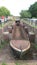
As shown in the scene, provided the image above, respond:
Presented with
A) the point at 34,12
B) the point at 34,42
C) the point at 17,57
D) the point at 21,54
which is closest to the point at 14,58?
the point at 17,57

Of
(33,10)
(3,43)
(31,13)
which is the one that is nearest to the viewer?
(3,43)

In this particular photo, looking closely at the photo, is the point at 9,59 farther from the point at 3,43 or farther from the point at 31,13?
the point at 31,13

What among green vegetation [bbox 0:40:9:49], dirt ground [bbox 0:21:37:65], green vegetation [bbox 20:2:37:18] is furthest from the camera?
green vegetation [bbox 20:2:37:18]

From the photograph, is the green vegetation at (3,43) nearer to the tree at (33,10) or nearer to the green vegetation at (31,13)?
the green vegetation at (31,13)

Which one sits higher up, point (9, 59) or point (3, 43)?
point (9, 59)

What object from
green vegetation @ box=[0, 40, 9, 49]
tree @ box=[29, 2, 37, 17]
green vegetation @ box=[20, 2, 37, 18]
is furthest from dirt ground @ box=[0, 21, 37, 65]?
tree @ box=[29, 2, 37, 17]

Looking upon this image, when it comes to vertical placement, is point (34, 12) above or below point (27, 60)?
below

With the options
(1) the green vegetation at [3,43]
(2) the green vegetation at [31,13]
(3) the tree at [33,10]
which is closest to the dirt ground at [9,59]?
(1) the green vegetation at [3,43]

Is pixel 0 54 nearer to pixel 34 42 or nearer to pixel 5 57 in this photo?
pixel 5 57

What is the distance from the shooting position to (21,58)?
9.87m

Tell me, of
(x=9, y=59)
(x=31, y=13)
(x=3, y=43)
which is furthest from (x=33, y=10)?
(x=9, y=59)

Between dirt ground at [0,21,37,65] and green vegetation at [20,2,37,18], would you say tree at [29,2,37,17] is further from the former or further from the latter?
dirt ground at [0,21,37,65]

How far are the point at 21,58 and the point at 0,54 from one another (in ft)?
5.05

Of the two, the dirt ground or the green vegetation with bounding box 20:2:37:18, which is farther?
the green vegetation with bounding box 20:2:37:18
